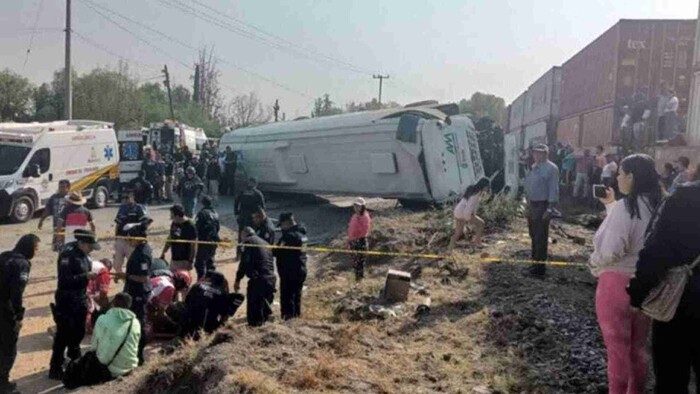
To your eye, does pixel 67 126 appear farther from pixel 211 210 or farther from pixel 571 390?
pixel 571 390

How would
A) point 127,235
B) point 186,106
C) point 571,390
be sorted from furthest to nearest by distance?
point 186,106, point 127,235, point 571,390

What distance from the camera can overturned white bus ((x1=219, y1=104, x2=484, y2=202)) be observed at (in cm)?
1573

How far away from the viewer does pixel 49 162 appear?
17.0 m

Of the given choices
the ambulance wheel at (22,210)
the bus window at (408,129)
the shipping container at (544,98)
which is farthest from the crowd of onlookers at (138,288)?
the shipping container at (544,98)

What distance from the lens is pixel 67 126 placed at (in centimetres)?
1791

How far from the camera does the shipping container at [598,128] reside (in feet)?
56.6

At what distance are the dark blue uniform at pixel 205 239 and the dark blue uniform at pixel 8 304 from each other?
3359mm

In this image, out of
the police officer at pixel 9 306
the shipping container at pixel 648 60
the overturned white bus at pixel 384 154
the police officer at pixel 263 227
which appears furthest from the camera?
the shipping container at pixel 648 60

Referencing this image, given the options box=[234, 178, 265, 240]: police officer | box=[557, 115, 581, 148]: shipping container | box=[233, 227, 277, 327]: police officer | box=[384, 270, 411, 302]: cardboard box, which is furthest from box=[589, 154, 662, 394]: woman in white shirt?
box=[557, 115, 581, 148]: shipping container

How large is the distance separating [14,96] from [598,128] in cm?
4076

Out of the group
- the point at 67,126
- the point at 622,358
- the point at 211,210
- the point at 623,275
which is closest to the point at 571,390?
the point at 622,358

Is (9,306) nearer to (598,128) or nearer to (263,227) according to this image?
(263,227)

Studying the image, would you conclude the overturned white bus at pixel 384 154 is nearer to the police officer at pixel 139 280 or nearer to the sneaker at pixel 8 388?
the police officer at pixel 139 280

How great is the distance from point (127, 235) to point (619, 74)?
1350cm
